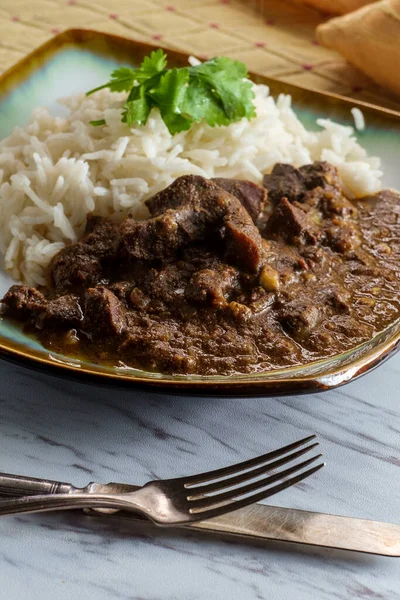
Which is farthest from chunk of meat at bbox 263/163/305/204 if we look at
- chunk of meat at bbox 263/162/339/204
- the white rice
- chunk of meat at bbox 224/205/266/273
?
chunk of meat at bbox 224/205/266/273

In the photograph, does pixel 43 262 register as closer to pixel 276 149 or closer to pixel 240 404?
pixel 240 404

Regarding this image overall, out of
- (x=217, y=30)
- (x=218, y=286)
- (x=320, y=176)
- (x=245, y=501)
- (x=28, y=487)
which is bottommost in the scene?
(x=28, y=487)

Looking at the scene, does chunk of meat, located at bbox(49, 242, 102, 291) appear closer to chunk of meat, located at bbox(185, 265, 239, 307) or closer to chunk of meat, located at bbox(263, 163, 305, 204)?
chunk of meat, located at bbox(185, 265, 239, 307)

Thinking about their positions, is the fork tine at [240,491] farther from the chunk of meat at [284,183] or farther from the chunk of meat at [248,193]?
the chunk of meat at [284,183]

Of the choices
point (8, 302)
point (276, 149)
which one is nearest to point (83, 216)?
point (8, 302)

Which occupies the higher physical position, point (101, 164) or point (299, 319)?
point (101, 164)

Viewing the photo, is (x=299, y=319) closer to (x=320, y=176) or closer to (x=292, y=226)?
(x=292, y=226)

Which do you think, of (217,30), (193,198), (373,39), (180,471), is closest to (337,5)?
(217,30)

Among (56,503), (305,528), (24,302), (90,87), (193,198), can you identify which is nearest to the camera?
(56,503)
